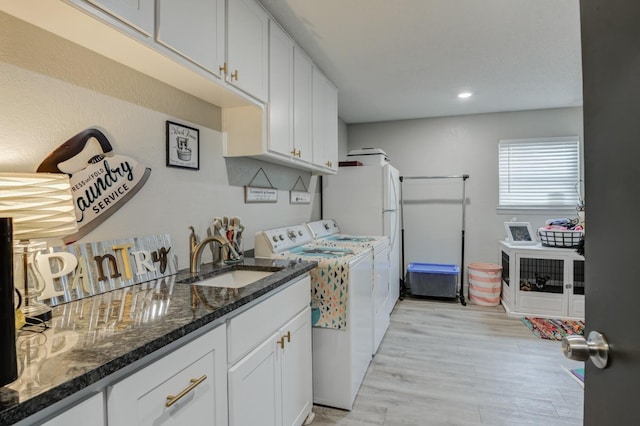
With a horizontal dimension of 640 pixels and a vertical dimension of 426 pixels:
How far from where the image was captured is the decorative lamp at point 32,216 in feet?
2.91

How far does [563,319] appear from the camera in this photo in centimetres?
356

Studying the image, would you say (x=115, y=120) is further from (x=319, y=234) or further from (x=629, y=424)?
(x=319, y=234)

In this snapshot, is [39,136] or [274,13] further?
[274,13]

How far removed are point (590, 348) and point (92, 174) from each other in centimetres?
159

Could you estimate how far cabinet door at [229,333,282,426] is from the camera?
1.21m

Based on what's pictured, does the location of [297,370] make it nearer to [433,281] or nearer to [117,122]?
[117,122]

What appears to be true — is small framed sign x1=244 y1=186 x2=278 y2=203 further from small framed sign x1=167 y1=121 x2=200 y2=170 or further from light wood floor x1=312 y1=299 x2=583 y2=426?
light wood floor x1=312 y1=299 x2=583 y2=426

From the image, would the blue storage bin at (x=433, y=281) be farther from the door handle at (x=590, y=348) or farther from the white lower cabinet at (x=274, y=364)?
the door handle at (x=590, y=348)

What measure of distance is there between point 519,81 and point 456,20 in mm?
1492

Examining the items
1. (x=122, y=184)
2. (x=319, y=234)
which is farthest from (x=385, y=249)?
(x=122, y=184)

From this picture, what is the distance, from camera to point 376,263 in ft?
9.29

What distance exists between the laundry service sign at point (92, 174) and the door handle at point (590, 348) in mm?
1509

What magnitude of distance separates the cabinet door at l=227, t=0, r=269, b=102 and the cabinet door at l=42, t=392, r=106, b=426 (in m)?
1.42

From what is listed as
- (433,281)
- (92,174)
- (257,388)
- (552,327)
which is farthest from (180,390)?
(433,281)
